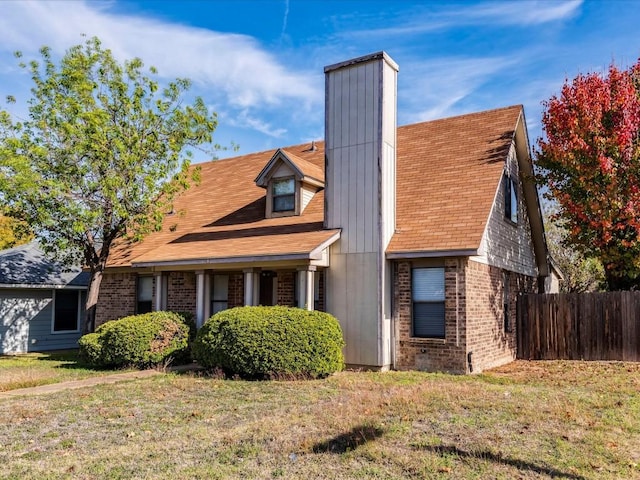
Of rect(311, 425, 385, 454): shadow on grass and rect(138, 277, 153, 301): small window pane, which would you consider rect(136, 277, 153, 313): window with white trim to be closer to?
rect(138, 277, 153, 301): small window pane

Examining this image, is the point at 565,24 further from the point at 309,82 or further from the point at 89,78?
the point at 89,78

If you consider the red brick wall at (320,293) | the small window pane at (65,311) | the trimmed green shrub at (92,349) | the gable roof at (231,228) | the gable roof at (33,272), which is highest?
the gable roof at (231,228)

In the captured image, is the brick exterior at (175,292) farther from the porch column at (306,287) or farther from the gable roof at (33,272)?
the gable roof at (33,272)

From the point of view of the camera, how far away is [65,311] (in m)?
20.8

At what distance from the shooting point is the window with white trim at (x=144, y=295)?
1812cm

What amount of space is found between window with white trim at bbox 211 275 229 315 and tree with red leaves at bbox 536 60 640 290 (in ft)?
33.2

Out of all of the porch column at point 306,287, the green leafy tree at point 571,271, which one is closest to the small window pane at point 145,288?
the porch column at point 306,287

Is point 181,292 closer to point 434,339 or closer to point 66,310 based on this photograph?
point 66,310

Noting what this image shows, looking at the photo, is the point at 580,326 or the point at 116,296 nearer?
the point at 580,326

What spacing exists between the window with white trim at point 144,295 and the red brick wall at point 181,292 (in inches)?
54.6

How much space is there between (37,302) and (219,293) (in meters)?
7.86

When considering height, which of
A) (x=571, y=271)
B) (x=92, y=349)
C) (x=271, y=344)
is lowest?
(x=92, y=349)

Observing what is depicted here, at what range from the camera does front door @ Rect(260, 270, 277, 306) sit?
1573 centimetres

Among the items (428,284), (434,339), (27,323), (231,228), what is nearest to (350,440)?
(434,339)
